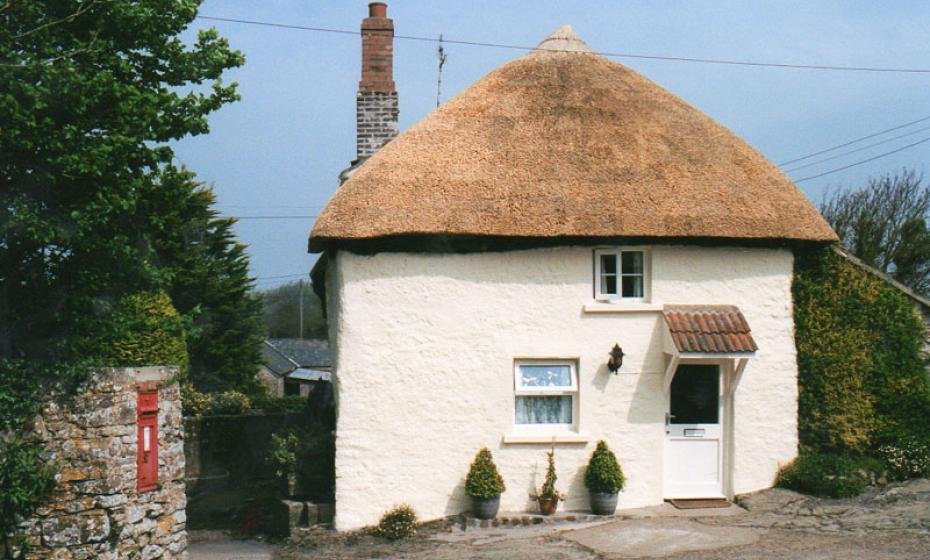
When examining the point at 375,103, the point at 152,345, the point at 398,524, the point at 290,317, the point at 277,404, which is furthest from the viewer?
the point at 290,317

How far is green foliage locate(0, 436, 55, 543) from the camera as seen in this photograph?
8.96m

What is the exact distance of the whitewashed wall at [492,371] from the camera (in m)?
12.2

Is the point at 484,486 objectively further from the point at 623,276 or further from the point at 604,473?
the point at 623,276

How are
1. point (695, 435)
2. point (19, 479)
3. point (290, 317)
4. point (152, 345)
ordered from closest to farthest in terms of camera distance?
point (19, 479) → point (695, 435) → point (152, 345) → point (290, 317)

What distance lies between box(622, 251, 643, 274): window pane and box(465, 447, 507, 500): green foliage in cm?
336

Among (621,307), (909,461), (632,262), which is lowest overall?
(909,461)

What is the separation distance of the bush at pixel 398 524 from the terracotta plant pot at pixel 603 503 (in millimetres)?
2488

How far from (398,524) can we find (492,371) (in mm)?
2408

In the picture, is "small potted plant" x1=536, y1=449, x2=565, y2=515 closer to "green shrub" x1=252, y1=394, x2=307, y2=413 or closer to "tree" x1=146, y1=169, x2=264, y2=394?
"green shrub" x1=252, y1=394, x2=307, y2=413

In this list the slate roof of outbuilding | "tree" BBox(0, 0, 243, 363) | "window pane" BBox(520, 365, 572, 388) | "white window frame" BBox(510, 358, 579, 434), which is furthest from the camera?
"window pane" BBox(520, 365, 572, 388)

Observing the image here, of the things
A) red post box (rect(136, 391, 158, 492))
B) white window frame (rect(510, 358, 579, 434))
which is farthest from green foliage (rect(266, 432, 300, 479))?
white window frame (rect(510, 358, 579, 434))

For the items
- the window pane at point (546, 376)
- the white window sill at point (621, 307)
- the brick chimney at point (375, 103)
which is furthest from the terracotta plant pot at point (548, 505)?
the brick chimney at point (375, 103)

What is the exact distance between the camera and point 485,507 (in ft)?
39.5

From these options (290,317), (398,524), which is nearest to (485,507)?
(398,524)
